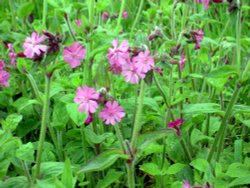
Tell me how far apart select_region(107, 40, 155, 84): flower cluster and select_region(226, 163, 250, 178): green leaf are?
0.45 m

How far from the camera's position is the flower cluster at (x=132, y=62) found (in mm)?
1316

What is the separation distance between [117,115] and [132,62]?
0.16 meters

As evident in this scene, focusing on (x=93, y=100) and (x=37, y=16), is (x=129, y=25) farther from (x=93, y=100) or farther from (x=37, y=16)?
(x=93, y=100)

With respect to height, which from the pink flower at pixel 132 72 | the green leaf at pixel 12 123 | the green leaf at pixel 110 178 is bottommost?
the green leaf at pixel 110 178

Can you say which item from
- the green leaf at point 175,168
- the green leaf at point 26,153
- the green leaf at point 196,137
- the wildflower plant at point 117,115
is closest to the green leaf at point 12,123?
the wildflower plant at point 117,115

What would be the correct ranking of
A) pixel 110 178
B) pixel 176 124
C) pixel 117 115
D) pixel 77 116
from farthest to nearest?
pixel 176 124, pixel 110 178, pixel 77 116, pixel 117 115

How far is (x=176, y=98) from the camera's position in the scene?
178 centimetres

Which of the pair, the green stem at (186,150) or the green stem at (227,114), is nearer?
the green stem at (227,114)

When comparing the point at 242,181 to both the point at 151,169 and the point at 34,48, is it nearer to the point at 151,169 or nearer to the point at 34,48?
the point at 151,169

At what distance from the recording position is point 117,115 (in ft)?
4.53

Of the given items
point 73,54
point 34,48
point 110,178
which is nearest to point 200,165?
point 110,178

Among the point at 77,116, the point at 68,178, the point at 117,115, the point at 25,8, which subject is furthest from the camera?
the point at 25,8

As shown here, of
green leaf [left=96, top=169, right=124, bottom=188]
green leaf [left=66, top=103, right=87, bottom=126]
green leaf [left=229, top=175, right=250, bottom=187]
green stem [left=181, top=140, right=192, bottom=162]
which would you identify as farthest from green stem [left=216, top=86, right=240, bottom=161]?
green leaf [left=66, top=103, right=87, bottom=126]

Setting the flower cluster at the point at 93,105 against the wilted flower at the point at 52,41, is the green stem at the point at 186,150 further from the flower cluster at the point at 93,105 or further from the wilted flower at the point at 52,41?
the wilted flower at the point at 52,41
